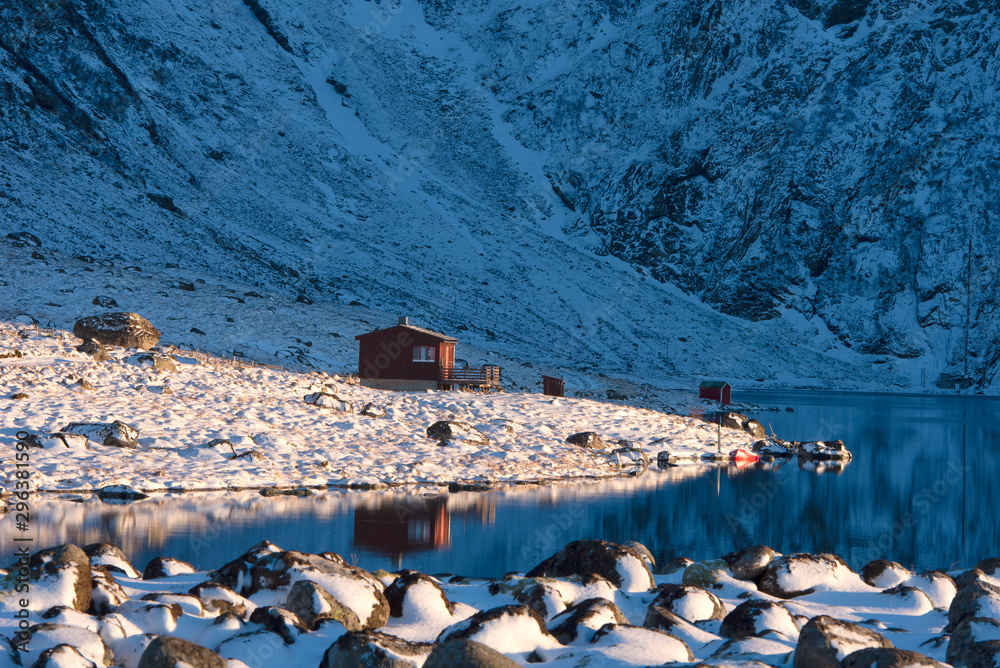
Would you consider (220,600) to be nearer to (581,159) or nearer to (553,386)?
(553,386)

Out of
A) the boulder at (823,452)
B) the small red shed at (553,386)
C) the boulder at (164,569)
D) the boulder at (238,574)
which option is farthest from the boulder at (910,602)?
the small red shed at (553,386)

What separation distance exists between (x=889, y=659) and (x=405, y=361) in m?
42.0

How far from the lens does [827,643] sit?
33.4 feet

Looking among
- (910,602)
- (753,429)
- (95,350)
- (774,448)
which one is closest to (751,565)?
(910,602)

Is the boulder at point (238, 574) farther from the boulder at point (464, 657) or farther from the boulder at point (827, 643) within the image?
the boulder at point (827, 643)

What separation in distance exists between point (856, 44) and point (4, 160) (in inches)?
5466

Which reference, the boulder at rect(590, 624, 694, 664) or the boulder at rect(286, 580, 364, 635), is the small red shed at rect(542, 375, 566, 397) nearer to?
the boulder at rect(286, 580, 364, 635)

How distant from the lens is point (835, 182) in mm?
160375

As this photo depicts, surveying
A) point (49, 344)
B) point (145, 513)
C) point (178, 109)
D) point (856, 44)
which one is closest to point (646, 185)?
point (856, 44)

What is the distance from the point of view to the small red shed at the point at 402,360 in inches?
1964

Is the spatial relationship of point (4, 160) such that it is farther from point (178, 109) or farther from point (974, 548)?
point (974, 548)

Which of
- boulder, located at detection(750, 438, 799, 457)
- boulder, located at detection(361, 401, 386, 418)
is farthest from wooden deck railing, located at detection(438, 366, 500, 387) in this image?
boulder, located at detection(750, 438, 799, 457)

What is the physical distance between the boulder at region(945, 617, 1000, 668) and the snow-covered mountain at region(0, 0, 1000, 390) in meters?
90.1

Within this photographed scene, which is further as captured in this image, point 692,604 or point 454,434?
point 454,434
